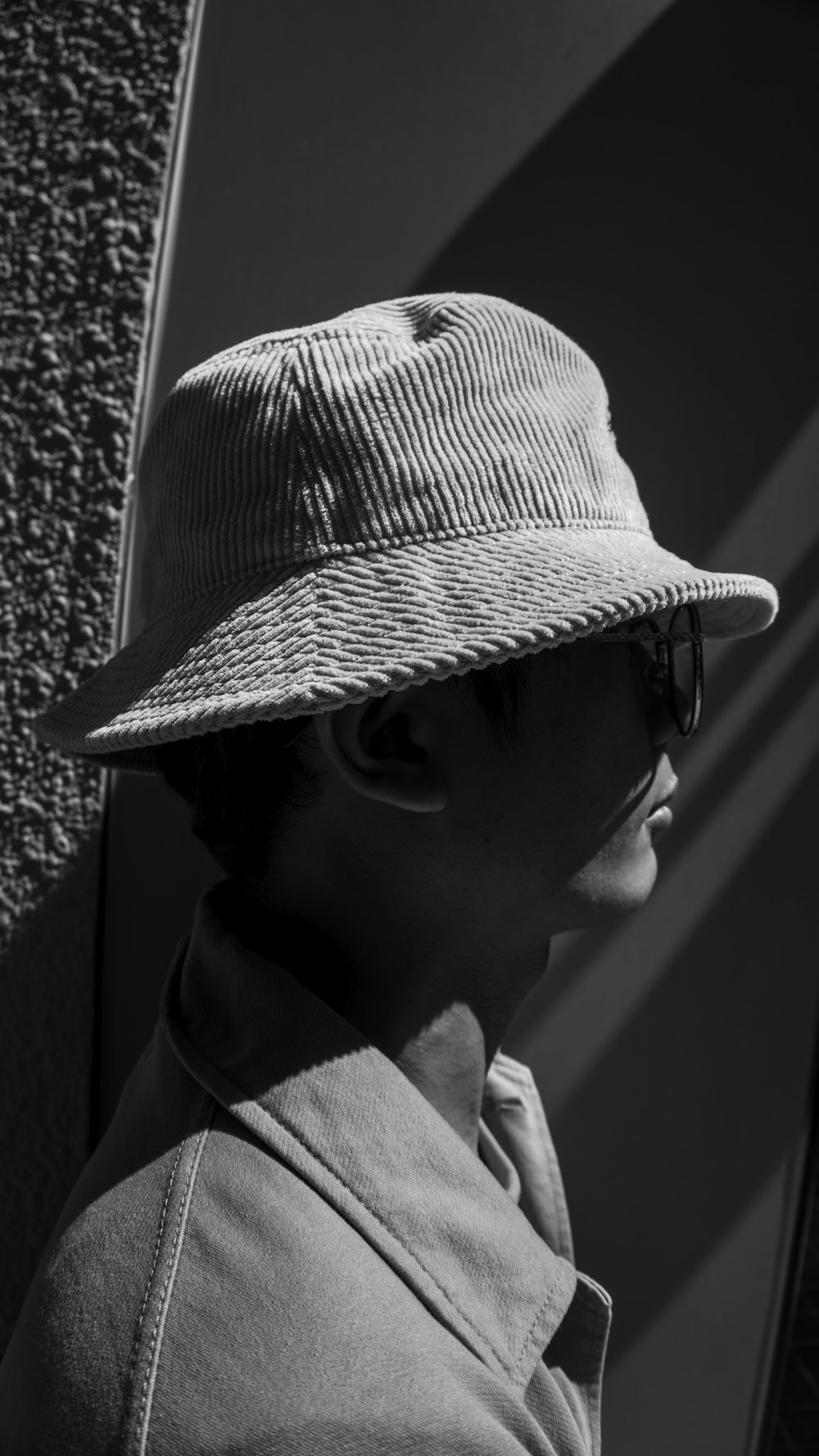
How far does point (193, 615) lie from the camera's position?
124cm

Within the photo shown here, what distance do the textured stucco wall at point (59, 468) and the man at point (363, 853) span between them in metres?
0.37

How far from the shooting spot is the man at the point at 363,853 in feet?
3.51

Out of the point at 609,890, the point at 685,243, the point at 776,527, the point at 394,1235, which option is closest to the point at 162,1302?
the point at 394,1235

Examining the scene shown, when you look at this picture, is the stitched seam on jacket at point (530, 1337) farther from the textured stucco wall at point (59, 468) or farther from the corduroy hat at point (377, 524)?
the textured stucco wall at point (59, 468)

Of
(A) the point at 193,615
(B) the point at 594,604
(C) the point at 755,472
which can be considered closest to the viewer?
(B) the point at 594,604

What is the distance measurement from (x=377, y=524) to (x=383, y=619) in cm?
12

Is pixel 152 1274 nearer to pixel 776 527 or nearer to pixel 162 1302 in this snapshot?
pixel 162 1302

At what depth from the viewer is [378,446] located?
3.85 ft

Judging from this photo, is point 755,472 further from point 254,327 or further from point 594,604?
point 594,604

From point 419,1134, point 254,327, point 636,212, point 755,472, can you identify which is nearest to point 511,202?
point 636,212

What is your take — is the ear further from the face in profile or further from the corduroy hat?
the corduroy hat

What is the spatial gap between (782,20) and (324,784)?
1437mm

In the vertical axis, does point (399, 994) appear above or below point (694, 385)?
below

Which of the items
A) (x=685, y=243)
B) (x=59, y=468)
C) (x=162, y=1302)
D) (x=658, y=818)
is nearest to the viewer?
(x=162, y=1302)
